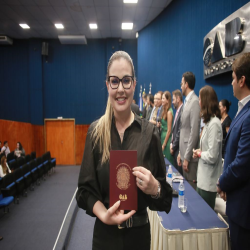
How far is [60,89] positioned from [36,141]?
253 cm

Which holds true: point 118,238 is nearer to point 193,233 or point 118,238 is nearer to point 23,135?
point 193,233

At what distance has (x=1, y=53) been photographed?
31.1ft

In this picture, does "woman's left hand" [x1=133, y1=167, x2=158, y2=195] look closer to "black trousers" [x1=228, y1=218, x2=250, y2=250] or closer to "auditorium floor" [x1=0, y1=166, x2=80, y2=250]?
"black trousers" [x1=228, y1=218, x2=250, y2=250]

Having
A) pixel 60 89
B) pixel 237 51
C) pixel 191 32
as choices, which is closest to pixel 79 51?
pixel 60 89

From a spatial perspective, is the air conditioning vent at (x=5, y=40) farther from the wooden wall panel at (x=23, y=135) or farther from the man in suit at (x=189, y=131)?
the man in suit at (x=189, y=131)

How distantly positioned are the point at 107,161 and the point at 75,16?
7110 mm

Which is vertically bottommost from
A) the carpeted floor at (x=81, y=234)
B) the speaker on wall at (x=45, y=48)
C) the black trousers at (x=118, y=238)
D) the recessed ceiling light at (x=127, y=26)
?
the carpeted floor at (x=81, y=234)

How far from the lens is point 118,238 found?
0.98m

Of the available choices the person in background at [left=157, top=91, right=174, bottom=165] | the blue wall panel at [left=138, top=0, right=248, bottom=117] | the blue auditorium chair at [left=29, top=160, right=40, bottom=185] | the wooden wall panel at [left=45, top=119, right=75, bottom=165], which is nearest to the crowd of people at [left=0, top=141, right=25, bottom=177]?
the blue auditorium chair at [left=29, top=160, right=40, bottom=185]

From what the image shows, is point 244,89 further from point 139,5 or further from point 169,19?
point 139,5

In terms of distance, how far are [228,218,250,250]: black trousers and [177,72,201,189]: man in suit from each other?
1169 millimetres

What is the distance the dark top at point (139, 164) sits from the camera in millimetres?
973

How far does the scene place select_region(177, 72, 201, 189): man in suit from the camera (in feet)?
8.70

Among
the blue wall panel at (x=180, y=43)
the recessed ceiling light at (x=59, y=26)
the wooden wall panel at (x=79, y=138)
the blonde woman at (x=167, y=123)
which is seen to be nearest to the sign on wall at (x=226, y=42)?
the blue wall panel at (x=180, y=43)
